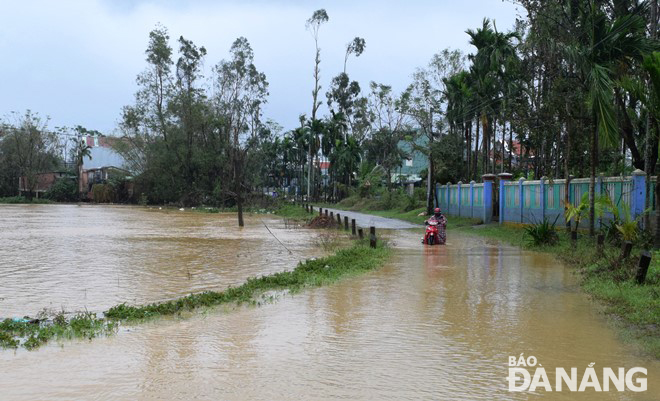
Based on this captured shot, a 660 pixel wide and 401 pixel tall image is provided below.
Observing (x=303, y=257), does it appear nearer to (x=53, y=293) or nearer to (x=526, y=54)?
(x=53, y=293)

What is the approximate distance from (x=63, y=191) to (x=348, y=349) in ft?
247

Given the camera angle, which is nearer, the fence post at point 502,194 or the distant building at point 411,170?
the fence post at point 502,194

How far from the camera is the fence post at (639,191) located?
53.9 ft

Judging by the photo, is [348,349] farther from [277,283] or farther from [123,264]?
[123,264]

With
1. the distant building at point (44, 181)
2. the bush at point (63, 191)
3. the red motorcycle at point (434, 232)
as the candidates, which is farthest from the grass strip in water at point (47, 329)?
the distant building at point (44, 181)

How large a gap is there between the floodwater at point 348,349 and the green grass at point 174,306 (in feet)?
1.05

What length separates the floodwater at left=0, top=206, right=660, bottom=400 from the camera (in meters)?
5.41

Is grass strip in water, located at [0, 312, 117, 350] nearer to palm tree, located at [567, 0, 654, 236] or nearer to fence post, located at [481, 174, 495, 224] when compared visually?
palm tree, located at [567, 0, 654, 236]

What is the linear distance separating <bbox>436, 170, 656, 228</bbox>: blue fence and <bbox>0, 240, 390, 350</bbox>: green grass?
7121 millimetres

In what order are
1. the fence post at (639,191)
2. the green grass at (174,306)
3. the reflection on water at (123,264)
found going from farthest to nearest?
the fence post at (639,191) < the reflection on water at (123,264) < the green grass at (174,306)

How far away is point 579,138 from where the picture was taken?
2450 centimetres

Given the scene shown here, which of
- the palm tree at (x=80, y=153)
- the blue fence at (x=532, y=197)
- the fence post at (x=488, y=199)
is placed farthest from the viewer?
the palm tree at (x=80, y=153)

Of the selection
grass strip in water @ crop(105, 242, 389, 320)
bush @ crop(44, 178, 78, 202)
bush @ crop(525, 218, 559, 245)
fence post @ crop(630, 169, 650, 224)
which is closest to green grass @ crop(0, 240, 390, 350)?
grass strip in water @ crop(105, 242, 389, 320)

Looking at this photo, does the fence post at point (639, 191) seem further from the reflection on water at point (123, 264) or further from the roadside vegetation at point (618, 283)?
the reflection on water at point (123, 264)
